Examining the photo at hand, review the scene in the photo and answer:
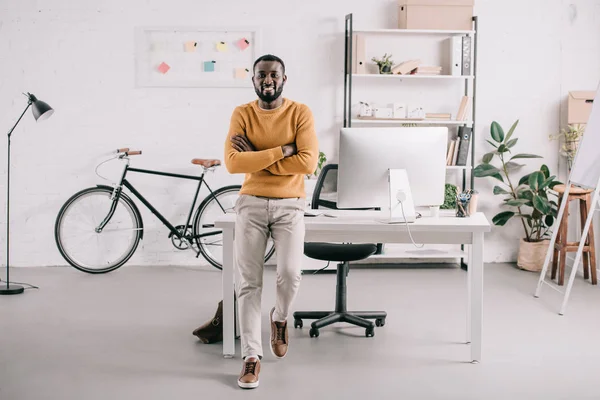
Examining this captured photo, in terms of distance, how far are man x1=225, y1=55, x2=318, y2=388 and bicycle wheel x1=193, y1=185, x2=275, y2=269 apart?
86.3 inches

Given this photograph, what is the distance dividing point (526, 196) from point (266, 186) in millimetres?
2881

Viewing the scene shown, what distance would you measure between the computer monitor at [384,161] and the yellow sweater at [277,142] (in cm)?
19

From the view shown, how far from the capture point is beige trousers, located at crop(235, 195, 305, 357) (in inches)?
117

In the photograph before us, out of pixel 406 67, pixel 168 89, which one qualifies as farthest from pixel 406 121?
pixel 168 89

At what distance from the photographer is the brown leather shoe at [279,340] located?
316cm

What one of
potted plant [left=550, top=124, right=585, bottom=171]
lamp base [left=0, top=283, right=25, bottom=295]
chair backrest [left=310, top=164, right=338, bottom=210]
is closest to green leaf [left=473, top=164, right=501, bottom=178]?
potted plant [left=550, top=124, right=585, bottom=171]

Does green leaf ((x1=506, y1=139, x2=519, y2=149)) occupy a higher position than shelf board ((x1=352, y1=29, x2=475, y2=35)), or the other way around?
shelf board ((x1=352, y1=29, x2=475, y2=35))

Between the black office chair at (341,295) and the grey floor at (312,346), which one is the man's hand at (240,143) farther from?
the grey floor at (312,346)

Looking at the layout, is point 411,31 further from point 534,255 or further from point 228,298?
point 228,298

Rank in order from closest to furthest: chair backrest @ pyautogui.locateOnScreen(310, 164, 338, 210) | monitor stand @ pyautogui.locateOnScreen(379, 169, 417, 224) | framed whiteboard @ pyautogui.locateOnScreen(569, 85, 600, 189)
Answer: monitor stand @ pyautogui.locateOnScreen(379, 169, 417, 224), chair backrest @ pyautogui.locateOnScreen(310, 164, 338, 210), framed whiteboard @ pyautogui.locateOnScreen(569, 85, 600, 189)

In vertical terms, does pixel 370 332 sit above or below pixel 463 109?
below

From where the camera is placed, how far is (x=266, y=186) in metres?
3.03

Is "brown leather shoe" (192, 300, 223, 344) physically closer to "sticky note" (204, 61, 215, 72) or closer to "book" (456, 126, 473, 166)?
"sticky note" (204, 61, 215, 72)

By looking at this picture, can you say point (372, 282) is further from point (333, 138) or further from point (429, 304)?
point (333, 138)
